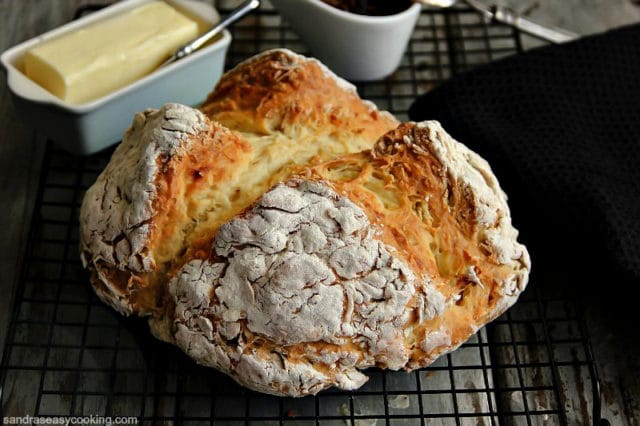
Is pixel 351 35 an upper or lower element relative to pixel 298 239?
lower

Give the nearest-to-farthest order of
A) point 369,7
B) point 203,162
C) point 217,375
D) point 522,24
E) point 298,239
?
1. point 298,239
2. point 203,162
3. point 217,375
4. point 369,7
5. point 522,24

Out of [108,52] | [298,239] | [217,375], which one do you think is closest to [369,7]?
[108,52]

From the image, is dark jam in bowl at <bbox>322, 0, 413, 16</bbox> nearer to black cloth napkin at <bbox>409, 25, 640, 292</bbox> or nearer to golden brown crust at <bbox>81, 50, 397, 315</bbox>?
black cloth napkin at <bbox>409, 25, 640, 292</bbox>

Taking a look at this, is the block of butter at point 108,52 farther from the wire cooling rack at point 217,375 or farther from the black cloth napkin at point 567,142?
the black cloth napkin at point 567,142

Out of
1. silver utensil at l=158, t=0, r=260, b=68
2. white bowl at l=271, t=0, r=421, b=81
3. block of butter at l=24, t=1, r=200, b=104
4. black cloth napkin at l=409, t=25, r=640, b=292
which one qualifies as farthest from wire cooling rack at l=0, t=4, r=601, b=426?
white bowl at l=271, t=0, r=421, b=81

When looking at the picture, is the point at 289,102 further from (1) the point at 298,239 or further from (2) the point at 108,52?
(2) the point at 108,52

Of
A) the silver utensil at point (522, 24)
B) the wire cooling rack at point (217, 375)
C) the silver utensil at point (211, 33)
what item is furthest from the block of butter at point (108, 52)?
the silver utensil at point (522, 24)
